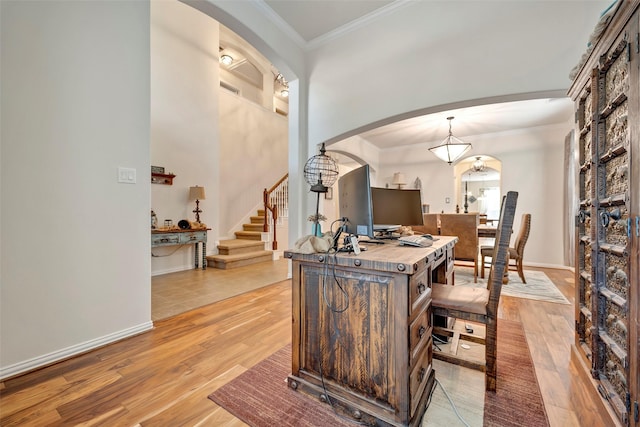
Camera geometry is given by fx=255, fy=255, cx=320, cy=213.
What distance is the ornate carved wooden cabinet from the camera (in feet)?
3.13

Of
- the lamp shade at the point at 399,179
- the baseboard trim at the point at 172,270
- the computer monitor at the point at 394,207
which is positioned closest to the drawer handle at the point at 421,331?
the computer monitor at the point at 394,207

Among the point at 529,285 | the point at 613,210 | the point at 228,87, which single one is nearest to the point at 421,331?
the point at 613,210

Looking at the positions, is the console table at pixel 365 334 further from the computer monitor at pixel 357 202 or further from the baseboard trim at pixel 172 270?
the baseboard trim at pixel 172 270

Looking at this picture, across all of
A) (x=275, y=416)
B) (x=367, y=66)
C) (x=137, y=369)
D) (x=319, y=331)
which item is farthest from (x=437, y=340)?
(x=367, y=66)

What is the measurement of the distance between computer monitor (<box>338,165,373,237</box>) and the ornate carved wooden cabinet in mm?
980

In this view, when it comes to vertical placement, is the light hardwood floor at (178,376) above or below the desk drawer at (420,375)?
below

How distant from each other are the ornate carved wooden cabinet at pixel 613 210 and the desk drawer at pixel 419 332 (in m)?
0.72

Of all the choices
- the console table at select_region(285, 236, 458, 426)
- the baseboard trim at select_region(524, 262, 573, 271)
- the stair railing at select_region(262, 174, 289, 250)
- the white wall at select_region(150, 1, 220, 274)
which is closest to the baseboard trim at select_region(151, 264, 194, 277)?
the white wall at select_region(150, 1, 220, 274)

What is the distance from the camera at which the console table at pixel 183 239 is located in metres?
3.79

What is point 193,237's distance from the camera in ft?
14.2

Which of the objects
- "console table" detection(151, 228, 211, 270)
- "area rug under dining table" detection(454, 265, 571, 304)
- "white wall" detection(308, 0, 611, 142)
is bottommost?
"area rug under dining table" detection(454, 265, 571, 304)

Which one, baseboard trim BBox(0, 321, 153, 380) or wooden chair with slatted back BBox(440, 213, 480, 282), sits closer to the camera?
baseboard trim BBox(0, 321, 153, 380)

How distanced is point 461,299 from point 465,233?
109 inches

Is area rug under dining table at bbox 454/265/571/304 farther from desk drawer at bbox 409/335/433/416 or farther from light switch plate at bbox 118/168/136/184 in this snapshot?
light switch plate at bbox 118/168/136/184
